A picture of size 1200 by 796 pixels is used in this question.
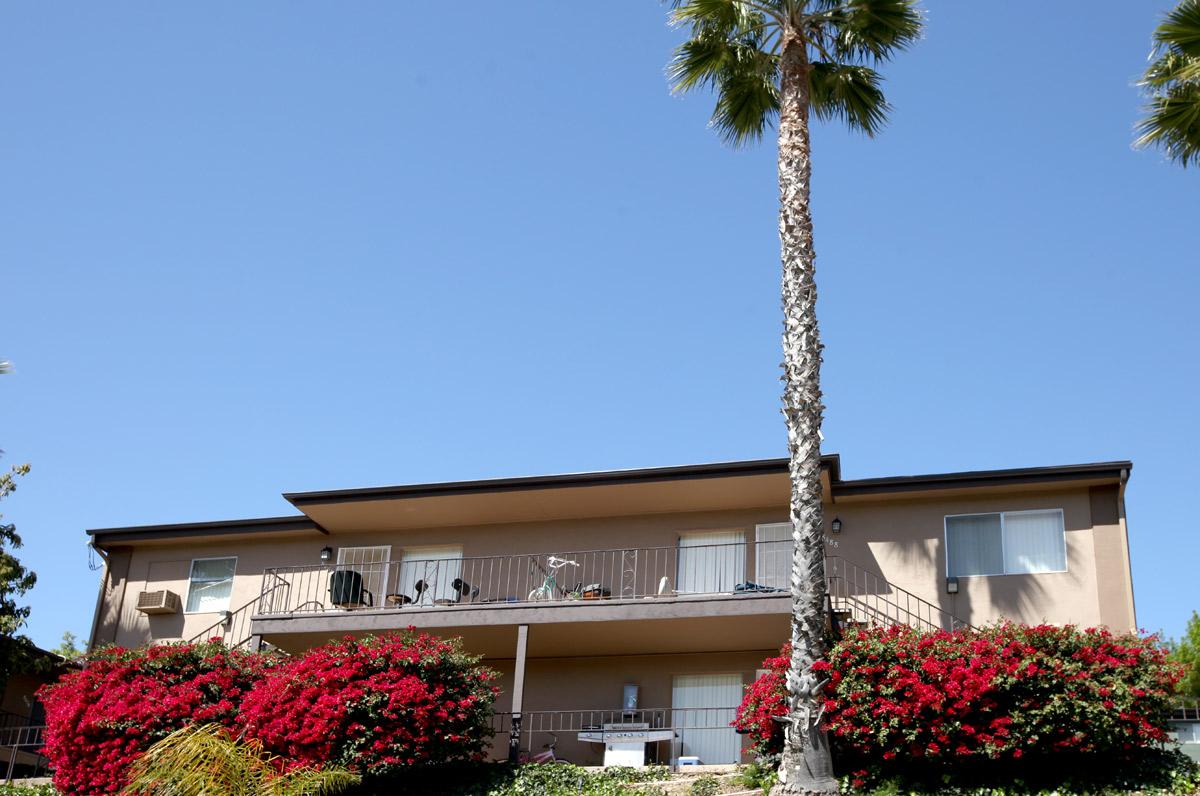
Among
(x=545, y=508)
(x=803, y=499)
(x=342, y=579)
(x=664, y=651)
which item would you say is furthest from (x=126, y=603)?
(x=803, y=499)

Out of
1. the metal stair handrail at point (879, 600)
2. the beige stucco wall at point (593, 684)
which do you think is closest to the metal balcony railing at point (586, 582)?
the metal stair handrail at point (879, 600)

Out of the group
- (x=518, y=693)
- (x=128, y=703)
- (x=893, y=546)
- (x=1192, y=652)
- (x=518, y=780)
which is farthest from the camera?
(x=1192, y=652)

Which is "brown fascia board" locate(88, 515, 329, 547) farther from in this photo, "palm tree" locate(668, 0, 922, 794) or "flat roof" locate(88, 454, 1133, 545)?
"palm tree" locate(668, 0, 922, 794)

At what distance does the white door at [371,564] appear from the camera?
26109mm

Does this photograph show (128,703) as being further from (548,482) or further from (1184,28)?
(1184,28)

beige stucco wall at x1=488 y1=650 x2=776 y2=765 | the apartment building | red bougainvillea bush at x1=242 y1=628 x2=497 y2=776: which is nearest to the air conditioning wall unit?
the apartment building

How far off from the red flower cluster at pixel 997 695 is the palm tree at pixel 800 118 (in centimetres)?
92

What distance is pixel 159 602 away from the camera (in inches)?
1057

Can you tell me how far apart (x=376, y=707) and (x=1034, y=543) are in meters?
11.1

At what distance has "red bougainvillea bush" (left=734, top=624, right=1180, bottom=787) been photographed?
1708 cm

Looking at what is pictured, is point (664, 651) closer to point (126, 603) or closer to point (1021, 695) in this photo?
point (1021, 695)

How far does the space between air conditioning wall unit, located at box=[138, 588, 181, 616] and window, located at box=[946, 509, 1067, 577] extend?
15293 mm

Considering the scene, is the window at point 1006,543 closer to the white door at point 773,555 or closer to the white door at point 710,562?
the white door at point 773,555

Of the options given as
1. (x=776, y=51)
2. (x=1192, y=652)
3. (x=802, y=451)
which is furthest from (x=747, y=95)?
(x=1192, y=652)
